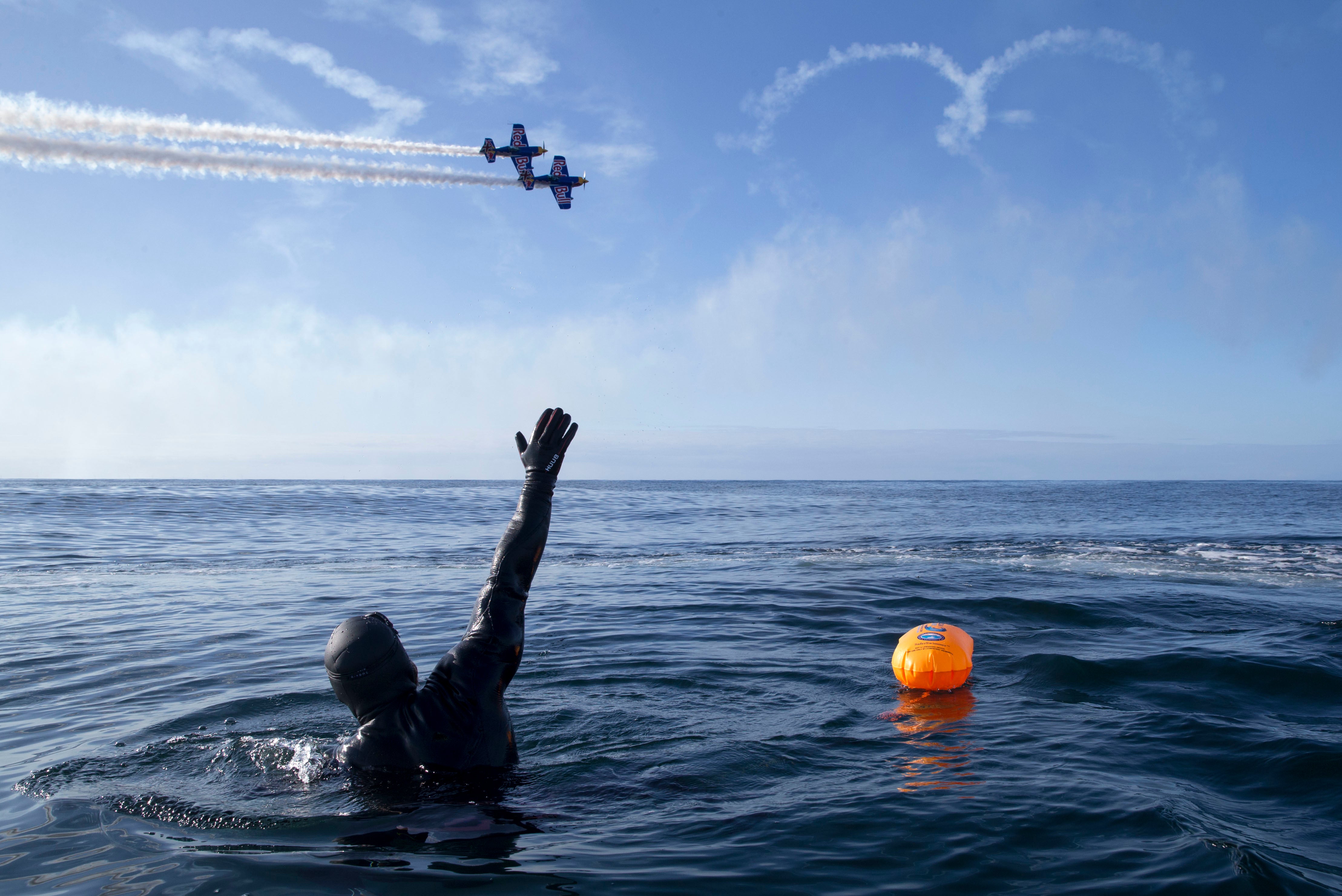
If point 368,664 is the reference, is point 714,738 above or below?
below

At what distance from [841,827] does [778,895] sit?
3.22 ft

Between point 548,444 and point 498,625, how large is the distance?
4.00 ft

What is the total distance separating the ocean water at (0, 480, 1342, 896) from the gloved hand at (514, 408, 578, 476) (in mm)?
2121

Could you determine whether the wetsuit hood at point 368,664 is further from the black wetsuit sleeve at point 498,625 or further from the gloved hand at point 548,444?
the gloved hand at point 548,444

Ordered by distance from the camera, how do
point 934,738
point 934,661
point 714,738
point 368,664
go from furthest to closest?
1. point 934,661
2. point 714,738
3. point 934,738
4. point 368,664

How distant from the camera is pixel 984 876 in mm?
4277

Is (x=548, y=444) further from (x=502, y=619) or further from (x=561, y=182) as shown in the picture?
(x=561, y=182)

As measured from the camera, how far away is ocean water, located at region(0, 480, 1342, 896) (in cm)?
439

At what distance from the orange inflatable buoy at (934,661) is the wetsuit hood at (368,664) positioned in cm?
543

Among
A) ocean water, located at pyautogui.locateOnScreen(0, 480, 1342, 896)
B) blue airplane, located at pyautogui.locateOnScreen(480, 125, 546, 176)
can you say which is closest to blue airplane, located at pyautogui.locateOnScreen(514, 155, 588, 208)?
blue airplane, located at pyautogui.locateOnScreen(480, 125, 546, 176)

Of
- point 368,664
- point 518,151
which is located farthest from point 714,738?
point 518,151

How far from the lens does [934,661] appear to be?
26.5ft

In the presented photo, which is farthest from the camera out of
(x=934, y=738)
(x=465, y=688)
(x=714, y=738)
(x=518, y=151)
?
(x=518, y=151)

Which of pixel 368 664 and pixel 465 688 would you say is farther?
pixel 465 688
